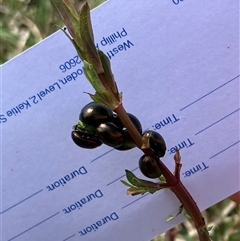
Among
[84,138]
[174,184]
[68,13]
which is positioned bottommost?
[174,184]

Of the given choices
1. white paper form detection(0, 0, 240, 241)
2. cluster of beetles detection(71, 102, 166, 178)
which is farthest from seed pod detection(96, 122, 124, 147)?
white paper form detection(0, 0, 240, 241)

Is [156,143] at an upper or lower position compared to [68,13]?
lower

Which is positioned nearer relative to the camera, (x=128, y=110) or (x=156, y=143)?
(x=156, y=143)

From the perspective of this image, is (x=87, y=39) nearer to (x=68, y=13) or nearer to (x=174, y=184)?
(x=68, y=13)

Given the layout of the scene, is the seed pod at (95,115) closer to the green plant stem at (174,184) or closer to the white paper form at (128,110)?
the green plant stem at (174,184)

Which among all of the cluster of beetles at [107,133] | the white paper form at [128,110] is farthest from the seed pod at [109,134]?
the white paper form at [128,110]

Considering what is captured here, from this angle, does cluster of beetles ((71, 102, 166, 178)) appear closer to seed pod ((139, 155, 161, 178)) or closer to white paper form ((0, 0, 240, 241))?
seed pod ((139, 155, 161, 178))

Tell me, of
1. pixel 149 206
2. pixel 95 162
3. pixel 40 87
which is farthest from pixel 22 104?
pixel 149 206

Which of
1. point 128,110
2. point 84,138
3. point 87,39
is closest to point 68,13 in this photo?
point 87,39
